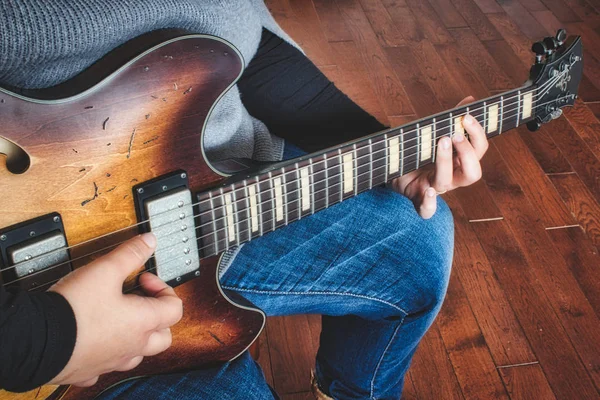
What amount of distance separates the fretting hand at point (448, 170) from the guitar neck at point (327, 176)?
0.02 m

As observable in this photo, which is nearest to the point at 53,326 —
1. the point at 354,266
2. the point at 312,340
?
the point at 354,266

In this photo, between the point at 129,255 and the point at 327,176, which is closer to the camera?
the point at 129,255

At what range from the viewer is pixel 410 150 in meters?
0.91

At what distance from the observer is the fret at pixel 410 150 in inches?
35.2

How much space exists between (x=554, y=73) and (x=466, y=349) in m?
0.69

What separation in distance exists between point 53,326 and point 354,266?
1.64ft

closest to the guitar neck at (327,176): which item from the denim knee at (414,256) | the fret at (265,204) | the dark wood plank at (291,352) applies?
the fret at (265,204)

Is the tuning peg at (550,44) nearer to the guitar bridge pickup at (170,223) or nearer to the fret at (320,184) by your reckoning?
the fret at (320,184)

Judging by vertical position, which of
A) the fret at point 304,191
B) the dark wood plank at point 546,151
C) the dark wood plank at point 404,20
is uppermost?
the fret at point 304,191

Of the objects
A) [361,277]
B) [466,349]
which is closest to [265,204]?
[361,277]

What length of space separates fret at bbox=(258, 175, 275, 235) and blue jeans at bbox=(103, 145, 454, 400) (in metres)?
0.13

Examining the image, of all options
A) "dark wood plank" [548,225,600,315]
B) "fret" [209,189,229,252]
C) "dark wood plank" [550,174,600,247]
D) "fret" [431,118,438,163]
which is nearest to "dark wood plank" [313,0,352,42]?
"dark wood plank" [550,174,600,247]

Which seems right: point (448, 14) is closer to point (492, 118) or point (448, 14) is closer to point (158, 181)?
point (492, 118)

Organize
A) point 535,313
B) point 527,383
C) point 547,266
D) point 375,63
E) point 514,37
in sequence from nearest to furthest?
point 527,383 → point 535,313 → point 547,266 → point 375,63 → point 514,37
